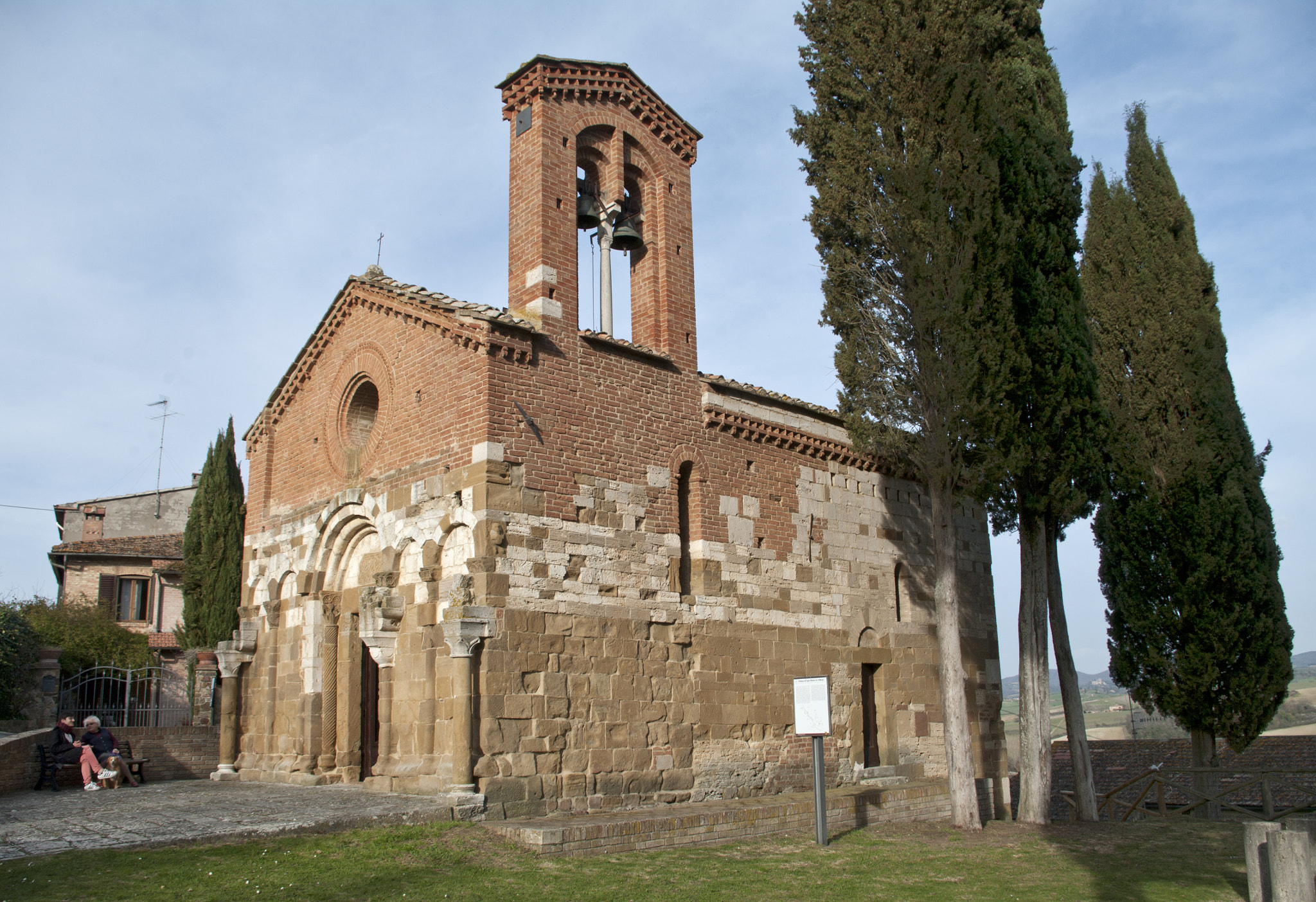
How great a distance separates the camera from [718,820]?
11.4 meters

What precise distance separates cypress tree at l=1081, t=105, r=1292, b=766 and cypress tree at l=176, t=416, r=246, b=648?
61.9ft

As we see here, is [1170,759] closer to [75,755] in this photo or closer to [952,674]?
[952,674]

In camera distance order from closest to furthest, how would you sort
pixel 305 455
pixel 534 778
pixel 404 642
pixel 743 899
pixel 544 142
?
pixel 743 899
pixel 534 778
pixel 404 642
pixel 544 142
pixel 305 455

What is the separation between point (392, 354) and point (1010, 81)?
33.4ft

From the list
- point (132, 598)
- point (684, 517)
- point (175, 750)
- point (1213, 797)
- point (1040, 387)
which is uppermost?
point (1040, 387)

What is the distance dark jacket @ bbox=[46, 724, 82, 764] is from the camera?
13398 millimetres

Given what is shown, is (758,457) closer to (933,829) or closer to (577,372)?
(577,372)

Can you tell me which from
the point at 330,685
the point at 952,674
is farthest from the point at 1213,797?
the point at 330,685

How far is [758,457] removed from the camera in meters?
15.4

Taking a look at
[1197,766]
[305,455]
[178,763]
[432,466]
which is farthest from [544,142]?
[1197,766]

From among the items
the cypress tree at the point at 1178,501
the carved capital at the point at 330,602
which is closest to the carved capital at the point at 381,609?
the carved capital at the point at 330,602

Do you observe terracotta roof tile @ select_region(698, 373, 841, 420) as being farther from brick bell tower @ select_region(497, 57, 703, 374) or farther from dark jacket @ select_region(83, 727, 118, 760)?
dark jacket @ select_region(83, 727, 118, 760)

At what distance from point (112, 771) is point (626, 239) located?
1054 cm

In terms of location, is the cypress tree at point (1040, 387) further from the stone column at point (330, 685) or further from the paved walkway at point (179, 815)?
the stone column at point (330, 685)
